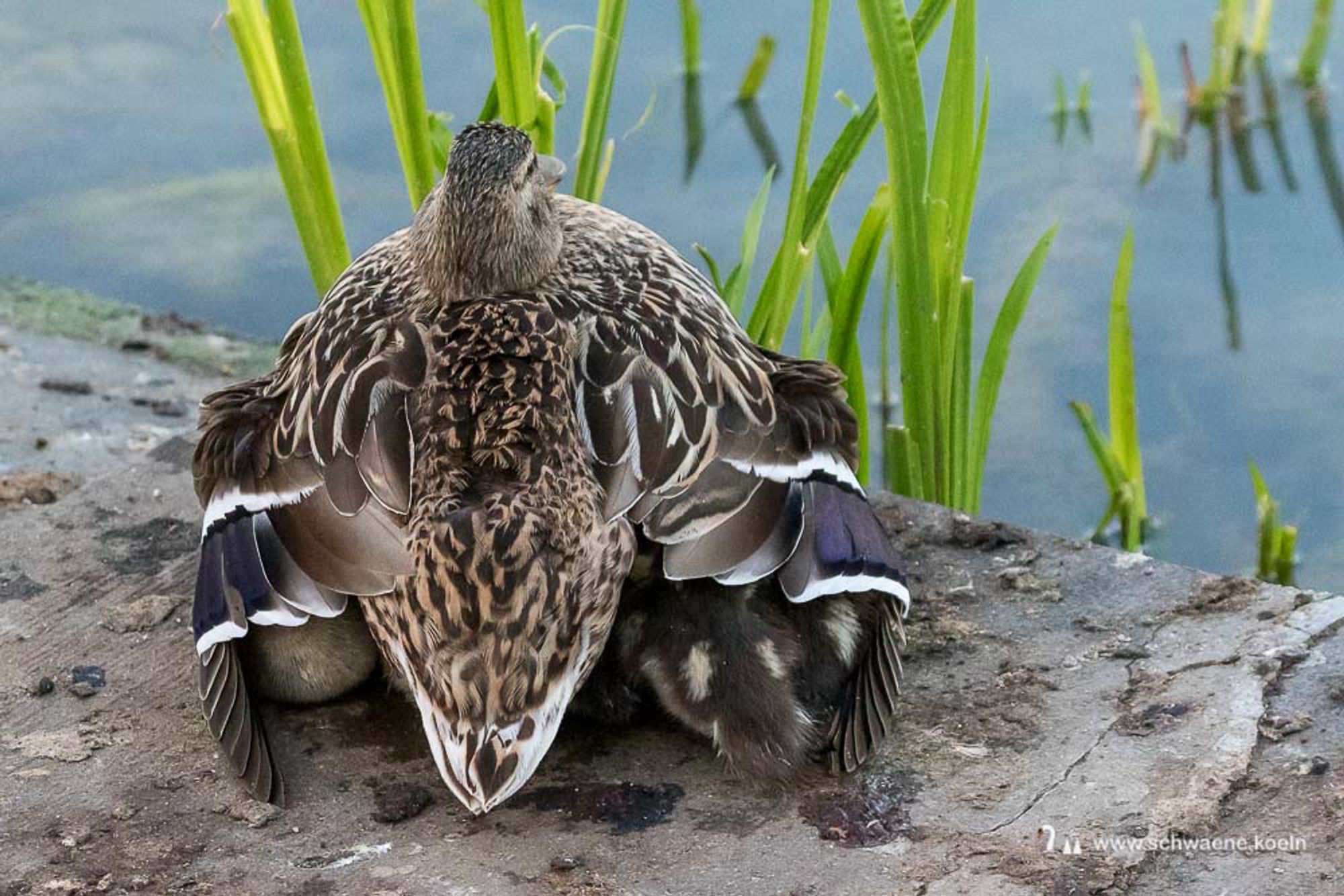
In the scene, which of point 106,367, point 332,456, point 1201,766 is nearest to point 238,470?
point 332,456

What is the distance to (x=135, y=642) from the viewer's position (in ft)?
11.5

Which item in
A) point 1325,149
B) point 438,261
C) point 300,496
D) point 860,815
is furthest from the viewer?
point 1325,149

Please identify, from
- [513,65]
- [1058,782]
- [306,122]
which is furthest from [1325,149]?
[1058,782]

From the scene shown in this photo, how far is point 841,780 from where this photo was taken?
9.89ft

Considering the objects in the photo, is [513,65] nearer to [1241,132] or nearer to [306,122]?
[306,122]

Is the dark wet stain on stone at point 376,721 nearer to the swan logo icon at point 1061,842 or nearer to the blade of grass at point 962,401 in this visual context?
the swan logo icon at point 1061,842

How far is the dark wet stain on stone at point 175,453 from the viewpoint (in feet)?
13.9

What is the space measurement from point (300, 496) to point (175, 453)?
1.36 m

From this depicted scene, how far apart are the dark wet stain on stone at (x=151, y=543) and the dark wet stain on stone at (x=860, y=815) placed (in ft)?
5.15

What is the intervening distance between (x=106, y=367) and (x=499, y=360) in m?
2.66

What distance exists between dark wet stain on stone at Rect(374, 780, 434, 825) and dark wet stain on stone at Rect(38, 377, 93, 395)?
97.9 inches

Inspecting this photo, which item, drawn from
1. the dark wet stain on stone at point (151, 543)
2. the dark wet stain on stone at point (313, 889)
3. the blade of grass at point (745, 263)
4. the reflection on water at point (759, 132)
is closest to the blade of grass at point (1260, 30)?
the reflection on water at point (759, 132)

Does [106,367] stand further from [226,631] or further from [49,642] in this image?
[226,631]

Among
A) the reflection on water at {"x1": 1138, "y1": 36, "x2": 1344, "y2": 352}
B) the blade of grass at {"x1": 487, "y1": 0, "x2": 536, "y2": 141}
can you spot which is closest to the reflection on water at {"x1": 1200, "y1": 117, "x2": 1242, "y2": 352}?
the reflection on water at {"x1": 1138, "y1": 36, "x2": 1344, "y2": 352}
